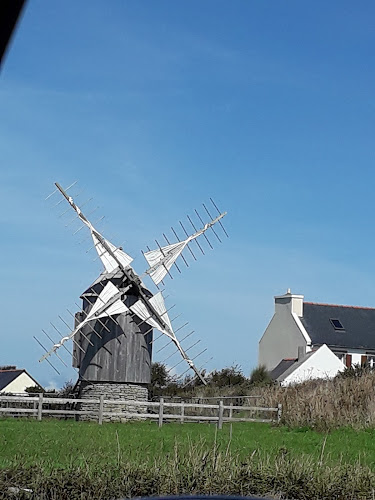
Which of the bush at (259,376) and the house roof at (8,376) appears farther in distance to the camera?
the house roof at (8,376)

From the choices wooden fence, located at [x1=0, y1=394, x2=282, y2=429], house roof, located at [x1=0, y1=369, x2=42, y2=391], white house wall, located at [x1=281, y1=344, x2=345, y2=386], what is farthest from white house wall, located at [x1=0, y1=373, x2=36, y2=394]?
wooden fence, located at [x1=0, y1=394, x2=282, y2=429]

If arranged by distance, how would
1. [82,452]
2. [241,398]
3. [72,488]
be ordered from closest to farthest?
[72,488]
[82,452]
[241,398]

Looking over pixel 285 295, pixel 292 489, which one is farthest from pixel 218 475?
pixel 285 295

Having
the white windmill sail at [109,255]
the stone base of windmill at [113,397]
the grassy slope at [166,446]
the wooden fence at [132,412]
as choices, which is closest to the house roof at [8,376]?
the wooden fence at [132,412]

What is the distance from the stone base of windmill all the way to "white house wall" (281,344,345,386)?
15404mm

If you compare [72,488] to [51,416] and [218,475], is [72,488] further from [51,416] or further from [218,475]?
[51,416]

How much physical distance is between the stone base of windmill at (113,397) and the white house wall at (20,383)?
669 inches

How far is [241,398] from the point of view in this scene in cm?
3456

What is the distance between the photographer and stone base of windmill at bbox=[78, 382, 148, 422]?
1141 inches

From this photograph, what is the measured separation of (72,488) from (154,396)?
30558mm

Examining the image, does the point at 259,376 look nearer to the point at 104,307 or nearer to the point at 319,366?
the point at 319,366

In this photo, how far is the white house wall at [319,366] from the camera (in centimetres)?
4453

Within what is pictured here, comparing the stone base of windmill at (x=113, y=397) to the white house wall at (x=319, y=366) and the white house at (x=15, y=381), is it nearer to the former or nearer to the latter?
the white house wall at (x=319, y=366)

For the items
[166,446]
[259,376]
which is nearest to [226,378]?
[259,376]
